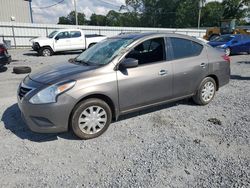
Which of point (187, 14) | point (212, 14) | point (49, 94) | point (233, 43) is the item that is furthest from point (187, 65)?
point (187, 14)

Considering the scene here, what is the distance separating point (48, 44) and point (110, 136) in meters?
12.9

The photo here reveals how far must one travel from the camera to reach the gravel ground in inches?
112

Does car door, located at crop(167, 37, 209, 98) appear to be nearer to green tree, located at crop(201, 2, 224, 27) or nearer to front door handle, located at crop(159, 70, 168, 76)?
front door handle, located at crop(159, 70, 168, 76)

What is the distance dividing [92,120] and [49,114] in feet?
2.28

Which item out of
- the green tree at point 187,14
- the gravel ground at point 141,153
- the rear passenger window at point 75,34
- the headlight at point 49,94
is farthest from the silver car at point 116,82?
the green tree at point 187,14

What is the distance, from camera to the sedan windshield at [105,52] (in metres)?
4.11

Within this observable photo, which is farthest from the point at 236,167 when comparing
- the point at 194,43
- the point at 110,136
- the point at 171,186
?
the point at 194,43

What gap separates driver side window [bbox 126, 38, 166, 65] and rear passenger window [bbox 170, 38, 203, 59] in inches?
10.1

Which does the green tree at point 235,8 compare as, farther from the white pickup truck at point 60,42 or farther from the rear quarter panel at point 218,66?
the rear quarter panel at point 218,66

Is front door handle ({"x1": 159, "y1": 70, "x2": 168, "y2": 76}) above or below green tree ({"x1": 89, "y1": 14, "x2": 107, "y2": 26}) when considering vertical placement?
below

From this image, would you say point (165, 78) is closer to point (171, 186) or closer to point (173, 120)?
Result: point (173, 120)

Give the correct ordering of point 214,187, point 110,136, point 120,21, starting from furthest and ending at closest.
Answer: point 120,21 < point 110,136 < point 214,187

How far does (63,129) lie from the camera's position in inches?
142

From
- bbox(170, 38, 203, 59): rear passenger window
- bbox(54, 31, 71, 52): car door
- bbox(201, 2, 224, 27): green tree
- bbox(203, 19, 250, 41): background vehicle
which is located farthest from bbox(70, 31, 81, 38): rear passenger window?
bbox(201, 2, 224, 27): green tree
